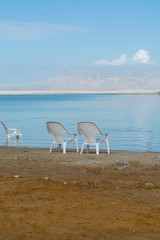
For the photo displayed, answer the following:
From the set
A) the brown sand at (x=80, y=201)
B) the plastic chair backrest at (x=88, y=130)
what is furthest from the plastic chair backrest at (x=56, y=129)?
the brown sand at (x=80, y=201)

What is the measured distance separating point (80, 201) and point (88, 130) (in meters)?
5.62

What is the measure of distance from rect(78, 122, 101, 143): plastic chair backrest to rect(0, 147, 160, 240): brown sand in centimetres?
217

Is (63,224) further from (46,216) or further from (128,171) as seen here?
(128,171)

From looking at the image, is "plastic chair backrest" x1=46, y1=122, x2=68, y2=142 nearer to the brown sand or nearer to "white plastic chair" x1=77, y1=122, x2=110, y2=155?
"white plastic chair" x1=77, y1=122, x2=110, y2=155

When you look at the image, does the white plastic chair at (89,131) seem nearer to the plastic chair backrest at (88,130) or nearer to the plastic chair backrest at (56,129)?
the plastic chair backrest at (88,130)

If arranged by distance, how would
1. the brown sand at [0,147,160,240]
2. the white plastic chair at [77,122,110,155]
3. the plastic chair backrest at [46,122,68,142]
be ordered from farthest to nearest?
the plastic chair backrest at [46,122,68,142]
the white plastic chair at [77,122,110,155]
the brown sand at [0,147,160,240]

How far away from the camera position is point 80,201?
216 inches

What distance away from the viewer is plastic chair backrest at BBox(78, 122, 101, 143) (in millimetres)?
10945

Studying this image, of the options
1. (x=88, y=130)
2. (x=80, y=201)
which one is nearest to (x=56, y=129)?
(x=88, y=130)

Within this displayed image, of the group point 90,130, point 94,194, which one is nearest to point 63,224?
point 94,194

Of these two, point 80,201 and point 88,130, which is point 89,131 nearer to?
point 88,130

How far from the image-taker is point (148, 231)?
4.38 m

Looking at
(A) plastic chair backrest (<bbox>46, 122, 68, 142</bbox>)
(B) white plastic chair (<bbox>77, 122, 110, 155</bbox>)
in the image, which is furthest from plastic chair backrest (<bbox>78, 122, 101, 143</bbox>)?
(A) plastic chair backrest (<bbox>46, 122, 68, 142</bbox>)

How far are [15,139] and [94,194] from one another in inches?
484
